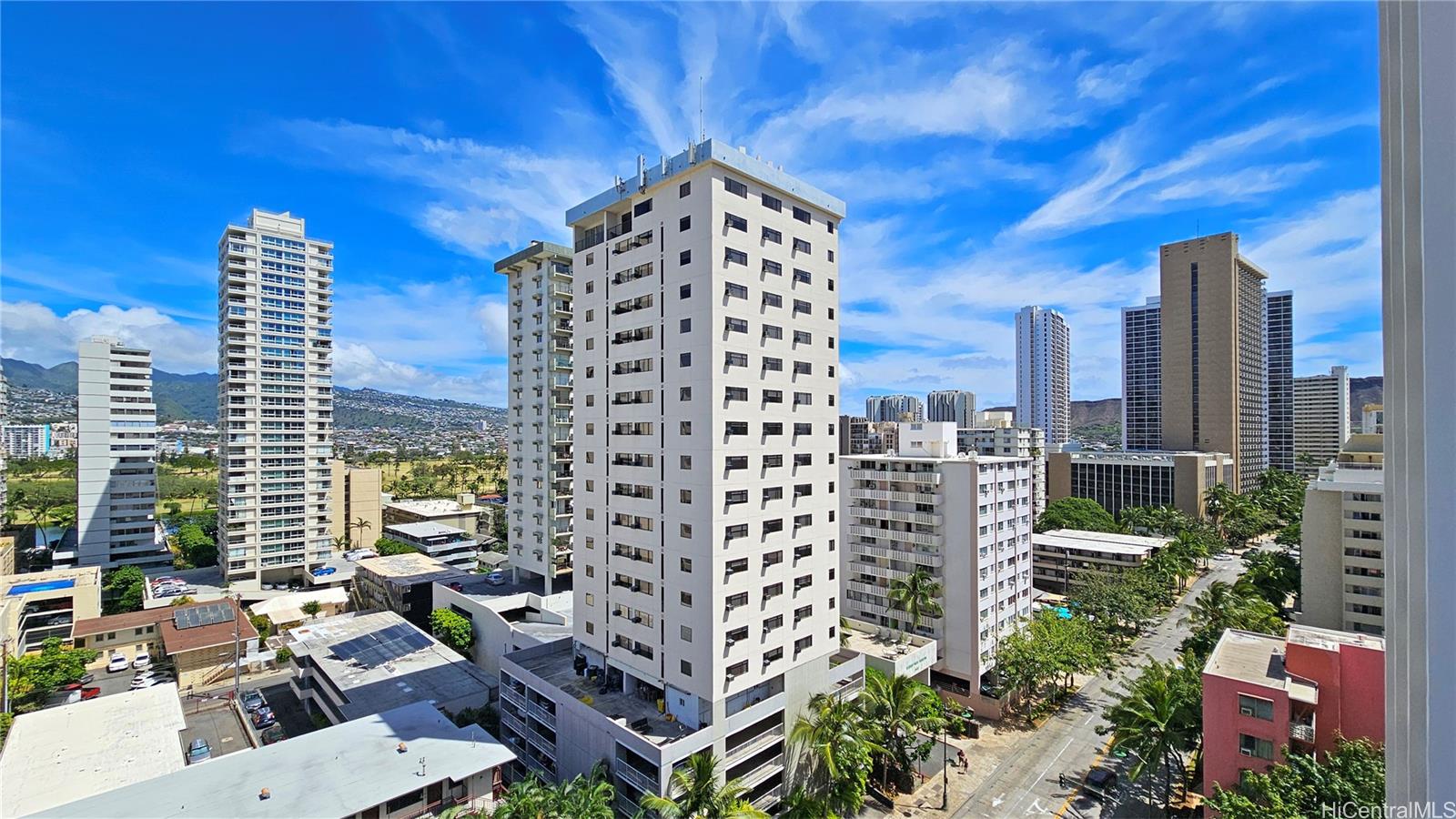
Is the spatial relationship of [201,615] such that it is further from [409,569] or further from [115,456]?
[115,456]

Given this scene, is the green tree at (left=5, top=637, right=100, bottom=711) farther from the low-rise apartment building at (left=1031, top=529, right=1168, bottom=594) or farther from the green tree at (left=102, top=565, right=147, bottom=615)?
the low-rise apartment building at (left=1031, top=529, right=1168, bottom=594)

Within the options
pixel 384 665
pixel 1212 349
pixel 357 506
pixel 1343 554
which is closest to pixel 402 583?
pixel 384 665

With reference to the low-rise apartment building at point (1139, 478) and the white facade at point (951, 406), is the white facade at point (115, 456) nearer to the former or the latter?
the low-rise apartment building at point (1139, 478)

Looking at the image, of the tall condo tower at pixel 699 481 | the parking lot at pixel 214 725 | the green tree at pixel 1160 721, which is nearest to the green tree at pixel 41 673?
the parking lot at pixel 214 725

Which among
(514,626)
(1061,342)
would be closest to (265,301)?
(514,626)

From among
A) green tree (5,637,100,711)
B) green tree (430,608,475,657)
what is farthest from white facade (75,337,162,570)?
green tree (430,608,475,657)
